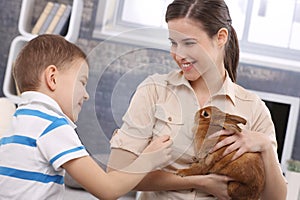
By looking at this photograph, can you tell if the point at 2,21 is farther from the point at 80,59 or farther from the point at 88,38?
the point at 80,59

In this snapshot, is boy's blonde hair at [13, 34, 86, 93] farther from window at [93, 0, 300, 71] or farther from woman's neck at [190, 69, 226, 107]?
window at [93, 0, 300, 71]

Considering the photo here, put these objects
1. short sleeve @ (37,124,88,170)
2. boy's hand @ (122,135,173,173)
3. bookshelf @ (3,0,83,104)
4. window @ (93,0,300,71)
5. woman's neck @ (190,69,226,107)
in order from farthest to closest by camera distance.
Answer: window @ (93,0,300,71), bookshelf @ (3,0,83,104), woman's neck @ (190,69,226,107), boy's hand @ (122,135,173,173), short sleeve @ (37,124,88,170)

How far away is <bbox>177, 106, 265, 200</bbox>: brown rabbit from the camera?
4.66ft

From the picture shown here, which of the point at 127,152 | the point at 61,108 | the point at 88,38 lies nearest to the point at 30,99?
the point at 61,108

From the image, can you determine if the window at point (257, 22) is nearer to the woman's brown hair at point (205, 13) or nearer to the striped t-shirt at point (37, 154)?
the woman's brown hair at point (205, 13)

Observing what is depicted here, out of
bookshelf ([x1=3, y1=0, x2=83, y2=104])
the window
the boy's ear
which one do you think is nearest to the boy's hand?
the boy's ear

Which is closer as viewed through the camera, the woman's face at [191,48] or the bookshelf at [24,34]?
the woman's face at [191,48]

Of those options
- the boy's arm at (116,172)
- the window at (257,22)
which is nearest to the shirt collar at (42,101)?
the boy's arm at (116,172)

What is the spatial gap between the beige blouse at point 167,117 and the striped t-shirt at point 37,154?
18 cm

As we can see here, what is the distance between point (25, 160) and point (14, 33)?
10.7 feet

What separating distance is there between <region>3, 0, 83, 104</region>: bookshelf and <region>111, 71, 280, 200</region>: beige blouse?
2519mm

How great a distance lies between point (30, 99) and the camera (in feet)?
4.38

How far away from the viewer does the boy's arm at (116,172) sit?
1.30m

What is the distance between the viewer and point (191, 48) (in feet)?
4.60
